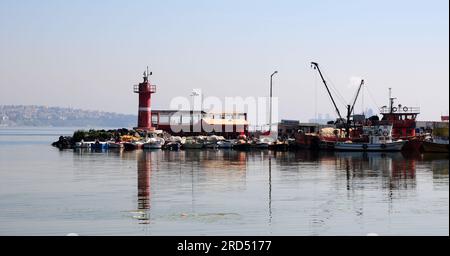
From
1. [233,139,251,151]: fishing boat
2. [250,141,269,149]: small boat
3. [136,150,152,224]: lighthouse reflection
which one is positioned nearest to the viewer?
[136,150,152,224]: lighthouse reflection

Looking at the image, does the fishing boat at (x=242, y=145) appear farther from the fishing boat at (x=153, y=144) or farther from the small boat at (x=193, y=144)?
the fishing boat at (x=153, y=144)

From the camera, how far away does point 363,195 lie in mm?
40062

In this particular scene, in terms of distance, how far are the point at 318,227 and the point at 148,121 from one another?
9053cm

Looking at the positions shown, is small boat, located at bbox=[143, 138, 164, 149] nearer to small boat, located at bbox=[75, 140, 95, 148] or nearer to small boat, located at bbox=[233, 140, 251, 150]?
small boat, located at bbox=[75, 140, 95, 148]

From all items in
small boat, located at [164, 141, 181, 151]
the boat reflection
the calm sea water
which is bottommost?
the calm sea water

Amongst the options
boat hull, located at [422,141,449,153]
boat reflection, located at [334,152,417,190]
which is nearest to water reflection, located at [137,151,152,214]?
boat reflection, located at [334,152,417,190]

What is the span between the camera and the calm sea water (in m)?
28.4

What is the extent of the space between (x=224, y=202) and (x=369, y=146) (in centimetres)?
6511

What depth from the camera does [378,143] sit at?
98.6 metres

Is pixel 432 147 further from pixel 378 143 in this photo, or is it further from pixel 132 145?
pixel 132 145

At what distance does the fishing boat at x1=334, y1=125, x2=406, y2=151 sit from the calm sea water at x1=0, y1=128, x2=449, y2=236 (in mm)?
37226

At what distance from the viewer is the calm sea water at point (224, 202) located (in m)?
28.4

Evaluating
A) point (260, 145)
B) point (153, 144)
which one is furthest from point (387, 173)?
point (153, 144)
